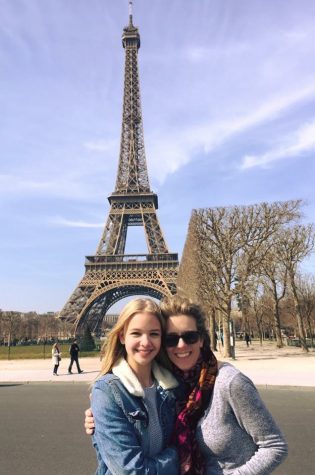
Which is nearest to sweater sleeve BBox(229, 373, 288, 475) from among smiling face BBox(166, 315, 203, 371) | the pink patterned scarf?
the pink patterned scarf

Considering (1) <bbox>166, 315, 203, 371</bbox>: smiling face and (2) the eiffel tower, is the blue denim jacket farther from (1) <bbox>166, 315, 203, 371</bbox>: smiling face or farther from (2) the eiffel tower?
(2) the eiffel tower

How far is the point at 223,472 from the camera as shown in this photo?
2.00 m

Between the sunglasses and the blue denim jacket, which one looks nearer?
the blue denim jacket

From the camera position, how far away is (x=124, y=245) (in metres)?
62.4

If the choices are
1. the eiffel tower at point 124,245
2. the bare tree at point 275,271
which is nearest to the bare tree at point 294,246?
the bare tree at point 275,271

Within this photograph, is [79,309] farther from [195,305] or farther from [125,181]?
[195,305]

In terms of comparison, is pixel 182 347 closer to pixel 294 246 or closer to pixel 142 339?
pixel 142 339

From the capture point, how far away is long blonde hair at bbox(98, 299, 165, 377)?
2.17m

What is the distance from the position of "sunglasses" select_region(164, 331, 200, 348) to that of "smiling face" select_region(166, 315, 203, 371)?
11 millimetres

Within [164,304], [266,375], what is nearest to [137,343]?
[164,304]

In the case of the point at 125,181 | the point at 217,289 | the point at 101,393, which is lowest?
the point at 101,393

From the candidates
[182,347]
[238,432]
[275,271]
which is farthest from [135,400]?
[275,271]

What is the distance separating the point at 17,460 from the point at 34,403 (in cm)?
510

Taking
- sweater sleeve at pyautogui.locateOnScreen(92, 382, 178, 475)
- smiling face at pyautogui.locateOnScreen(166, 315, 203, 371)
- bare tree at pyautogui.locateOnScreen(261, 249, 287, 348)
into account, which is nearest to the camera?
sweater sleeve at pyautogui.locateOnScreen(92, 382, 178, 475)
